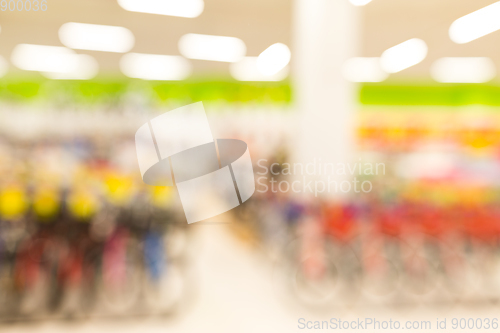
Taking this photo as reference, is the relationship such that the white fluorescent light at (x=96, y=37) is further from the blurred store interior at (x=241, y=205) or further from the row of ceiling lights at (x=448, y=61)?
the row of ceiling lights at (x=448, y=61)

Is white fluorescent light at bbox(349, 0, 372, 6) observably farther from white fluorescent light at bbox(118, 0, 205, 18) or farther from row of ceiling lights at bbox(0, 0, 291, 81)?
white fluorescent light at bbox(118, 0, 205, 18)

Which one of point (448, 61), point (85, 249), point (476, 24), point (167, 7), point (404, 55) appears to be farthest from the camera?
point (448, 61)

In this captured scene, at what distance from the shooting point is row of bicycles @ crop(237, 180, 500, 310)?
2.22 meters

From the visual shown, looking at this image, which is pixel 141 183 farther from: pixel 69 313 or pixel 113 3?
pixel 113 3

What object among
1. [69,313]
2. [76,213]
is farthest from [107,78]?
[69,313]

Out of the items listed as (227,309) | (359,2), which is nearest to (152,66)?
(359,2)

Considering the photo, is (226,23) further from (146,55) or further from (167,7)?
(146,55)

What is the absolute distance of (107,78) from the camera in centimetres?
243

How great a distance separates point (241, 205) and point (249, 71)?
1076mm

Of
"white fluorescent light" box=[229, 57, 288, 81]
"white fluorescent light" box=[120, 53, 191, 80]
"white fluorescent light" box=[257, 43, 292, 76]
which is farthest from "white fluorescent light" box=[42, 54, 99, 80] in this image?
"white fluorescent light" box=[257, 43, 292, 76]

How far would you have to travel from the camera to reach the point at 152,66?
2.40 meters

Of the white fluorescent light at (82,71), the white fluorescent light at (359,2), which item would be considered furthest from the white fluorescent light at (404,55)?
the white fluorescent light at (82,71)

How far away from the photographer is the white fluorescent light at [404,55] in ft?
8.52

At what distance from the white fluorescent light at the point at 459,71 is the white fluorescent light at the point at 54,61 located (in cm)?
315
